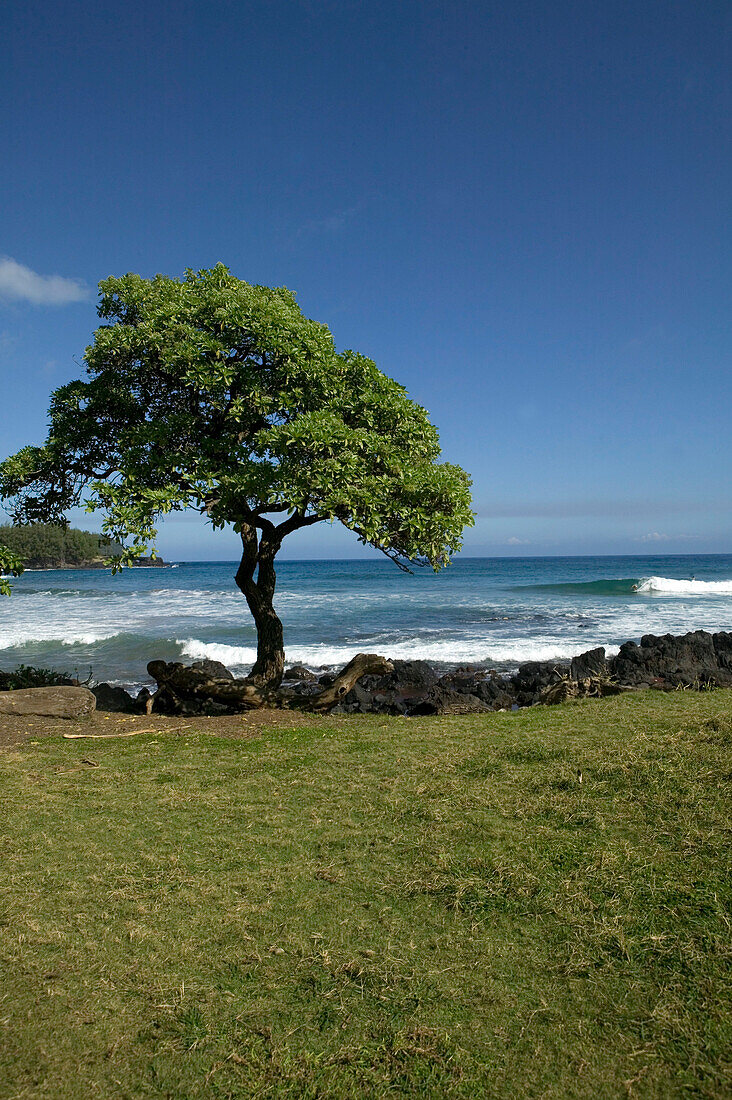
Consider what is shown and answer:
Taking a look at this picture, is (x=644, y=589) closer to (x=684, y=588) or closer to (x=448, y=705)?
(x=684, y=588)

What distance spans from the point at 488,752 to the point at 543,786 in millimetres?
1340

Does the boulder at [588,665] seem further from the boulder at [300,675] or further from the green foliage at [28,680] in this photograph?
the green foliage at [28,680]

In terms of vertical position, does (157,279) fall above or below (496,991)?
above

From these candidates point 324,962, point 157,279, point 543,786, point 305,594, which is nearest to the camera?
point 324,962

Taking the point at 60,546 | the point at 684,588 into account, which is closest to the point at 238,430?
the point at 684,588

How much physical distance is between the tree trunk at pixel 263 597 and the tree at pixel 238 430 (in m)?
0.27

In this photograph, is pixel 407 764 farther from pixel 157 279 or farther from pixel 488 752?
pixel 157 279

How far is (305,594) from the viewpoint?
48750 millimetres

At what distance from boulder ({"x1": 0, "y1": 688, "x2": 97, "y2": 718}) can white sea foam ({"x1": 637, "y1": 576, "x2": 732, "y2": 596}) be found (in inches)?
1731

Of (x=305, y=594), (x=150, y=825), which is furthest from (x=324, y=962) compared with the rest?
(x=305, y=594)

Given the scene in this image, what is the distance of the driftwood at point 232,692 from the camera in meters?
10.1

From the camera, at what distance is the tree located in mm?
7594

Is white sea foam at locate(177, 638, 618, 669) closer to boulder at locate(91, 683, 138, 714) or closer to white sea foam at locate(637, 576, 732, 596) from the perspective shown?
boulder at locate(91, 683, 138, 714)

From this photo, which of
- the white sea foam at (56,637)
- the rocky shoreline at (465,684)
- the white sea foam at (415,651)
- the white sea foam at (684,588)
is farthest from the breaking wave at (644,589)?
the white sea foam at (56,637)
